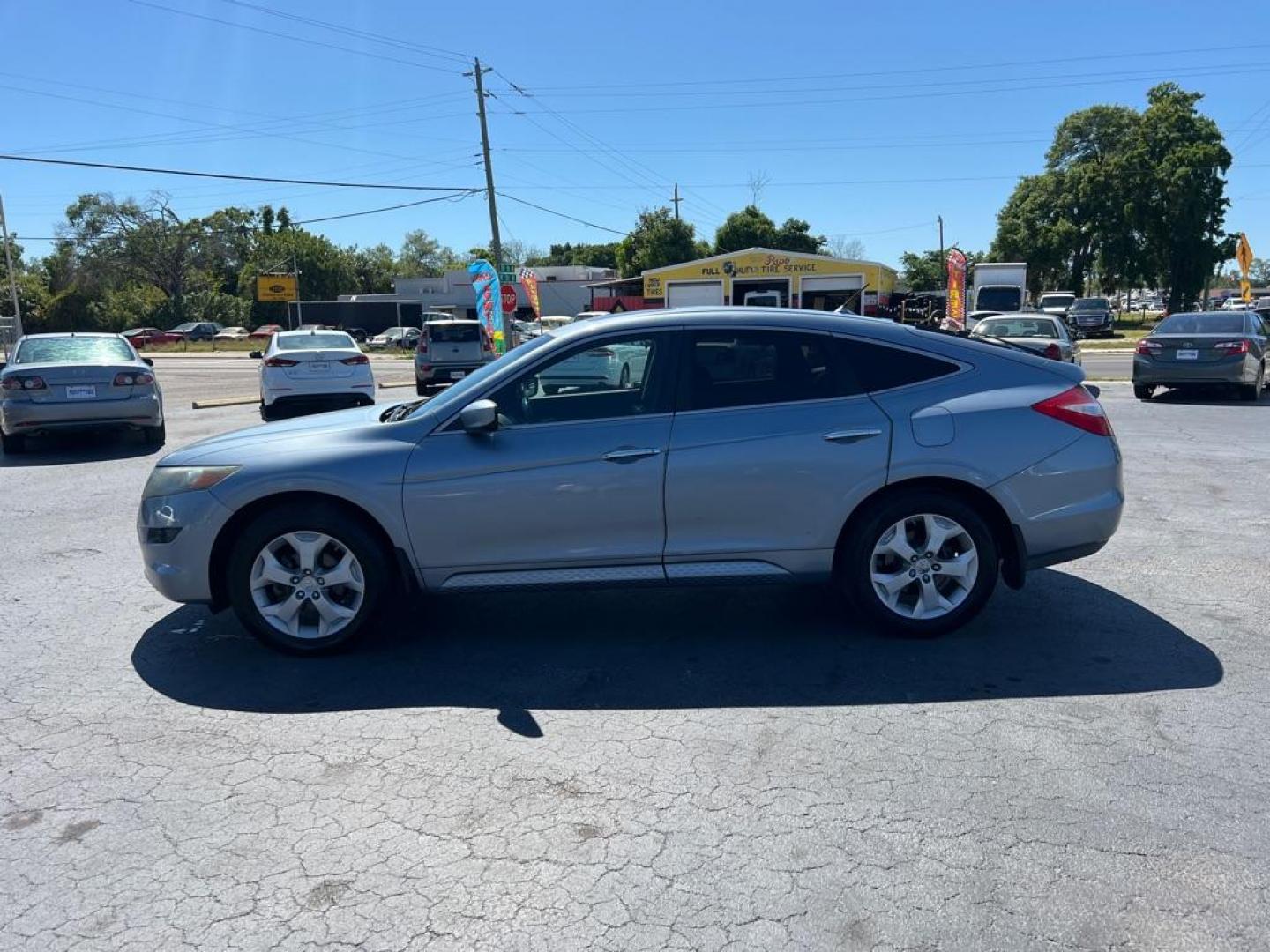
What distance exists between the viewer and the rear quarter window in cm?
511

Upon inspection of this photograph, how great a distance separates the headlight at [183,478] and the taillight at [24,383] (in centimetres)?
817

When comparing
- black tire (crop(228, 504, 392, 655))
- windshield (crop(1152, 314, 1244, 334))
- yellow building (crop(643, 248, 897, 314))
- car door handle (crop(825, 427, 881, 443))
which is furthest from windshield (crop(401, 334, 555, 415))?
yellow building (crop(643, 248, 897, 314))

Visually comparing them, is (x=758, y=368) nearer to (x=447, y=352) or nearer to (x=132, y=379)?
(x=132, y=379)

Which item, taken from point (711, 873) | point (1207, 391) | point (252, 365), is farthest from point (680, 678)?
point (252, 365)

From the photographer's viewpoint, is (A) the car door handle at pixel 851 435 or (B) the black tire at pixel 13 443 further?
(B) the black tire at pixel 13 443

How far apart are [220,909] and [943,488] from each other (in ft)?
12.1

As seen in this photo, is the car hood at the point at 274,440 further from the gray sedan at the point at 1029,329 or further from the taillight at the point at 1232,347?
the taillight at the point at 1232,347

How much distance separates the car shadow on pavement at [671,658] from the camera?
449 cm

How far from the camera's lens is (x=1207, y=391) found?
17.7 m

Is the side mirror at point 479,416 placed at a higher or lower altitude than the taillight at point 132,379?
lower

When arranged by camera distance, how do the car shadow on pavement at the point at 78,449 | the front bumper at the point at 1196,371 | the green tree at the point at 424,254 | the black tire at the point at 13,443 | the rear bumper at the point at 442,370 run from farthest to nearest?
the green tree at the point at 424,254 → the rear bumper at the point at 442,370 → the front bumper at the point at 1196,371 → the black tire at the point at 13,443 → the car shadow on pavement at the point at 78,449

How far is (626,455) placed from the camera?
486cm

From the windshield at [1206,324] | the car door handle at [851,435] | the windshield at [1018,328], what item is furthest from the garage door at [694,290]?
the car door handle at [851,435]

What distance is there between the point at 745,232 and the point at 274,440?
7007 cm
